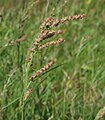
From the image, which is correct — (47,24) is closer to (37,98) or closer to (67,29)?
(37,98)

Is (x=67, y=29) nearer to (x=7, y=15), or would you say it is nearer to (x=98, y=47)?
(x=98, y=47)

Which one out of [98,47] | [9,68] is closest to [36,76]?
[9,68]

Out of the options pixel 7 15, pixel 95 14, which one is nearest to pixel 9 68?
pixel 7 15

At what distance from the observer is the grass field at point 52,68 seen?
58.2 inches

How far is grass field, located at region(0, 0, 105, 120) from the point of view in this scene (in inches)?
58.2

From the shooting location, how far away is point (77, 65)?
2459mm

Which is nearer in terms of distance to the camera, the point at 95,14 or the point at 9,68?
the point at 9,68

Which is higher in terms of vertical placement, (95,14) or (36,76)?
(95,14)

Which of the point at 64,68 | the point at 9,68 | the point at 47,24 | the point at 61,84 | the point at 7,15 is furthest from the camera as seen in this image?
the point at 7,15

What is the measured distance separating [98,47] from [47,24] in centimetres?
165

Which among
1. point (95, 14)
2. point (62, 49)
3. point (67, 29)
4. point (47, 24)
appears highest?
point (95, 14)

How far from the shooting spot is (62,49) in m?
2.71

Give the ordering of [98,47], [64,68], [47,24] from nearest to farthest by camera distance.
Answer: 1. [47,24]
2. [64,68]
3. [98,47]

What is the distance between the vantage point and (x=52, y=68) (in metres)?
1.36
